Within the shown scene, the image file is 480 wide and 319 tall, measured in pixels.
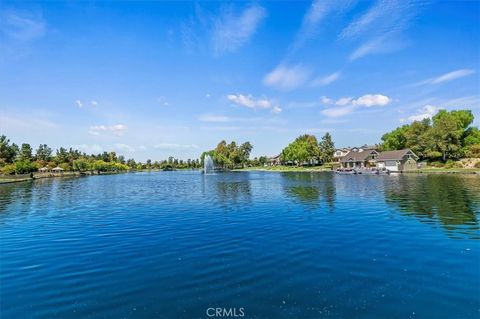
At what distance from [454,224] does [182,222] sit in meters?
18.1

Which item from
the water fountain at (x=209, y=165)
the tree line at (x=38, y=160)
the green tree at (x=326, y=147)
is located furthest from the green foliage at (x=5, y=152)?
the green tree at (x=326, y=147)

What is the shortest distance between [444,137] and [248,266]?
11004 centimetres

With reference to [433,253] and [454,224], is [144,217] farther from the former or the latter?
[454,224]

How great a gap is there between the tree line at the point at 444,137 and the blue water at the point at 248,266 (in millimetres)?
91563

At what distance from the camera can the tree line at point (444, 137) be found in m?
98.7

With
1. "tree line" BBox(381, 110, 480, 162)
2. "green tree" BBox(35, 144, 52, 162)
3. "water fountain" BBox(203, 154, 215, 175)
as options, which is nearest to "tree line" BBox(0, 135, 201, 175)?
"green tree" BBox(35, 144, 52, 162)

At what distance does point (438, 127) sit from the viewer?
10094 centimetres

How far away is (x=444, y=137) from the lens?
9825 centimetres

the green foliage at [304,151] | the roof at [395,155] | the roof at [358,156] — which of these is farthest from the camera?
the green foliage at [304,151]

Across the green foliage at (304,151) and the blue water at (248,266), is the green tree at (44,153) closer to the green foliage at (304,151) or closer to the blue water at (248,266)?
the green foliage at (304,151)

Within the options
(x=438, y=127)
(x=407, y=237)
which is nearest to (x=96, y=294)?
(x=407, y=237)

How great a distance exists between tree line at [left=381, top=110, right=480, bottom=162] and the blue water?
9156 cm

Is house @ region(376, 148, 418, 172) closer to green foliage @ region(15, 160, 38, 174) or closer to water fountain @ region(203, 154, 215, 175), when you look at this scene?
water fountain @ region(203, 154, 215, 175)

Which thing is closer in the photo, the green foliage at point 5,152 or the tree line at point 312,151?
the green foliage at point 5,152
